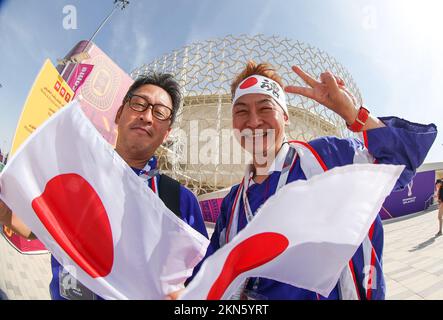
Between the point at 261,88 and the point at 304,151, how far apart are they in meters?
0.42

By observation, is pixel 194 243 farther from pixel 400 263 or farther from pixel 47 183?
pixel 400 263

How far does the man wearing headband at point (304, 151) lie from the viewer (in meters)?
0.83

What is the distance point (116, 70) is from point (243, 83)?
513cm

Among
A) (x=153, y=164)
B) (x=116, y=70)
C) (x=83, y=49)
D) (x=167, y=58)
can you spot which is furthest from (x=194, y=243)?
(x=167, y=58)

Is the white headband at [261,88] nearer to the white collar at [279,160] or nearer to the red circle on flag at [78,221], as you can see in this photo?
the white collar at [279,160]

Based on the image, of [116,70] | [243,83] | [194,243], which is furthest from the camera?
[116,70]

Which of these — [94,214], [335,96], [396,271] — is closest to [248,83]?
[335,96]

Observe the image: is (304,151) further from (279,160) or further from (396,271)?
(396,271)

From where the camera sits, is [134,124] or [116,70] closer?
[134,124]

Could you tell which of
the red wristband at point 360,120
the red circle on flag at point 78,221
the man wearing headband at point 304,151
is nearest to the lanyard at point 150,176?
the red circle on flag at point 78,221

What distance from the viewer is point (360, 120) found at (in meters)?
0.86

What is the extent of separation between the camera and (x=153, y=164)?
130 centimetres

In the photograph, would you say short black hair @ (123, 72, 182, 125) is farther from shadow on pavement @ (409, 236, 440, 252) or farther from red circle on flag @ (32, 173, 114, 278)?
shadow on pavement @ (409, 236, 440, 252)
